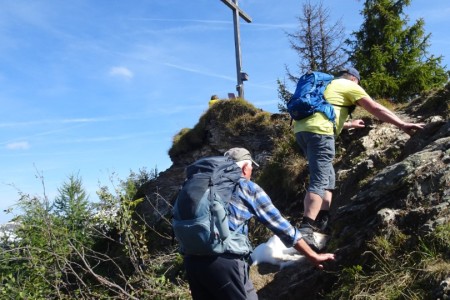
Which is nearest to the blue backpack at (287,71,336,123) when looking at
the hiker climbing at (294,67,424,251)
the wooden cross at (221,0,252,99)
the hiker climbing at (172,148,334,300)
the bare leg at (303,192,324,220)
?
the hiker climbing at (294,67,424,251)

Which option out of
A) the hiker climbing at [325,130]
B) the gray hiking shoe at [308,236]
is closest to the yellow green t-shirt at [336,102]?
the hiker climbing at [325,130]

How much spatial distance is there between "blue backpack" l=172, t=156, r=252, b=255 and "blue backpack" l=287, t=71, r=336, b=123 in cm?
198

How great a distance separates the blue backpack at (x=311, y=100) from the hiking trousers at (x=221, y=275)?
7.48ft

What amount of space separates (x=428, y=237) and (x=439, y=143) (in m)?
1.38

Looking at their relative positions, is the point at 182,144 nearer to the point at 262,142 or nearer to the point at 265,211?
the point at 262,142

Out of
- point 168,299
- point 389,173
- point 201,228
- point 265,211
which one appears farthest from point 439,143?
point 168,299

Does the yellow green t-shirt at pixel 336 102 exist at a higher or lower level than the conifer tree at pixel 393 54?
lower

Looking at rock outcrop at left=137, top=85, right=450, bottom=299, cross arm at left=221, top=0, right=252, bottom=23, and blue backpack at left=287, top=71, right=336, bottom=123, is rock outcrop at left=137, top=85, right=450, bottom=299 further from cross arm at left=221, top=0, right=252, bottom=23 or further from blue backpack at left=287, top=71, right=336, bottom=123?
cross arm at left=221, top=0, right=252, bottom=23

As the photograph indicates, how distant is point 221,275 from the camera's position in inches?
121

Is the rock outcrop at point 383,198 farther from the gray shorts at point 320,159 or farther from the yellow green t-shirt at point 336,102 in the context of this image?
the yellow green t-shirt at point 336,102

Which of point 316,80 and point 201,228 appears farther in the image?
point 316,80

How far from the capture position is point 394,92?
14281 millimetres

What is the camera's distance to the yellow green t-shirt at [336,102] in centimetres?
489

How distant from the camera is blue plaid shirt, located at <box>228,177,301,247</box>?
3.24 m
